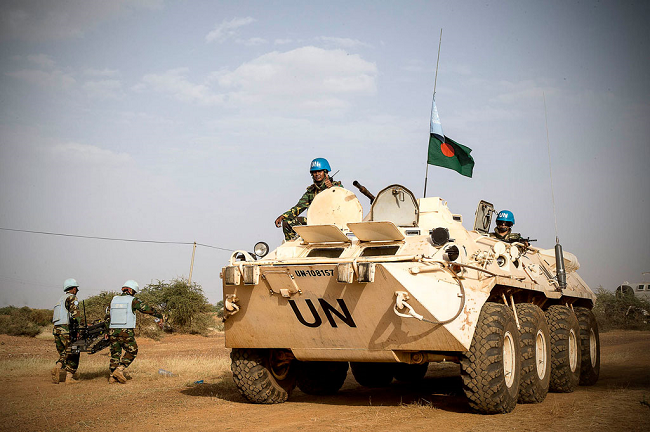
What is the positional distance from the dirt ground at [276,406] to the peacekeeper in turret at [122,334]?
0.35 meters

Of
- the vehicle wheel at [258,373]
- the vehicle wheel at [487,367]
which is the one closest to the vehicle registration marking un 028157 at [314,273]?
the vehicle wheel at [258,373]

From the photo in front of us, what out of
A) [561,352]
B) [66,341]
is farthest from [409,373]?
[66,341]

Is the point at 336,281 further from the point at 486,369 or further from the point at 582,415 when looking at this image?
the point at 582,415

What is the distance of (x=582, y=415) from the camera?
24.7ft

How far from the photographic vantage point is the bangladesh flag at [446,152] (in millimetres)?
11492

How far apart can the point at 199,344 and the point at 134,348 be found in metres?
11.4

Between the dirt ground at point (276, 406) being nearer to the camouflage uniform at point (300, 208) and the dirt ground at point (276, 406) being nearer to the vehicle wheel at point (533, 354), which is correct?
the vehicle wheel at point (533, 354)

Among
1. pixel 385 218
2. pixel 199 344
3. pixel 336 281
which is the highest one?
pixel 385 218

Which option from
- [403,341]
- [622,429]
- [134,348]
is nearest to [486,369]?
[403,341]

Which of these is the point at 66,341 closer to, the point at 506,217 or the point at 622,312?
the point at 506,217

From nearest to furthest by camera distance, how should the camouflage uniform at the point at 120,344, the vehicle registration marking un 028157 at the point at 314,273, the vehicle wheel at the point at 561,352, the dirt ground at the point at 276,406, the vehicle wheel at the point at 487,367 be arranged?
the dirt ground at the point at 276,406, the vehicle wheel at the point at 487,367, the vehicle registration marking un 028157 at the point at 314,273, the vehicle wheel at the point at 561,352, the camouflage uniform at the point at 120,344

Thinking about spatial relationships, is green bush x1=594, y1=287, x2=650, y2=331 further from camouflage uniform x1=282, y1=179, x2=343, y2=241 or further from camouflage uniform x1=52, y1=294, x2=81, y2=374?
camouflage uniform x1=52, y1=294, x2=81, y2=374

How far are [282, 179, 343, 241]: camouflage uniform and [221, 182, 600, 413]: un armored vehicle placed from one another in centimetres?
42

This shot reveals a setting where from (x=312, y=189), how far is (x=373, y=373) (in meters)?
3.47
